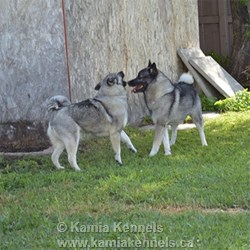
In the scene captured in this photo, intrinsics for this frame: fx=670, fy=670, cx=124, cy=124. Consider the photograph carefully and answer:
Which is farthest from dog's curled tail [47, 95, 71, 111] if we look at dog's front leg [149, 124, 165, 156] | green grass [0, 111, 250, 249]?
dog's front leg [149, 124, 165, 156]

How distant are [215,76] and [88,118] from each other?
5842 millimetres

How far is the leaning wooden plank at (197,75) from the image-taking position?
13.8 meters

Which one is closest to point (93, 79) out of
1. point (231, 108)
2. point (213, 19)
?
point (231, 108)

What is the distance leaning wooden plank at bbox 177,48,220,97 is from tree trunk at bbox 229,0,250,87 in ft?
6.69

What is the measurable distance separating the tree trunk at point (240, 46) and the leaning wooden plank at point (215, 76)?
2.01 m

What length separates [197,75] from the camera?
45.3ft

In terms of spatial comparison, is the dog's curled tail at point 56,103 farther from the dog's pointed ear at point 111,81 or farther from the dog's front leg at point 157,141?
the dog's front leg at point 157,141

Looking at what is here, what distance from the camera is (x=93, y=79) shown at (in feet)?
35.4

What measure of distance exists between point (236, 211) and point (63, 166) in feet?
10.5

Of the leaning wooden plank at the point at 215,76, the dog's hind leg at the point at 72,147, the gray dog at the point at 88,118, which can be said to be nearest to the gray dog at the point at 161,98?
the gray dog at the point at 88,118

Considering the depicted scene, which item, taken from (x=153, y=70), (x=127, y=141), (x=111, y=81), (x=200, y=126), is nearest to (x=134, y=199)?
(x=111, y=81)

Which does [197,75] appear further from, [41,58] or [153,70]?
[41,58]

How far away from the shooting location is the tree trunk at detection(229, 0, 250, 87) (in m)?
15.9

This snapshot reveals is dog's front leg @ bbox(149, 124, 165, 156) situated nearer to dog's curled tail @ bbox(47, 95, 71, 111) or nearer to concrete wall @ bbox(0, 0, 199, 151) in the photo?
dog's curled tail @ bbox(47, 95, 71, 111)
